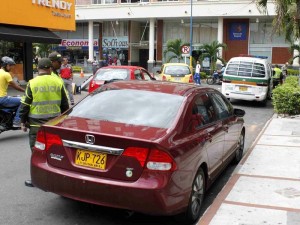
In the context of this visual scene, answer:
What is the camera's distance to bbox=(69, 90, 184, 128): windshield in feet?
15.4

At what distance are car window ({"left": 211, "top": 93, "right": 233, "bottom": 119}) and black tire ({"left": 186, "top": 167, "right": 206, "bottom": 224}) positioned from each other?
1.35 metres

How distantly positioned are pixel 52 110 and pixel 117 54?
45.2 metres

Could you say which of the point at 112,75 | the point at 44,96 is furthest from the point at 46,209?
the point at 112,75

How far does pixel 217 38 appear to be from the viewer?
44219 millimetres

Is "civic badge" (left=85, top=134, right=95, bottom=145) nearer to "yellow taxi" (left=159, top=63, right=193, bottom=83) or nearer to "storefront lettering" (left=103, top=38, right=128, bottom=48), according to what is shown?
"yellow taxi" (left=159, top=63, right=193, bottom=83)

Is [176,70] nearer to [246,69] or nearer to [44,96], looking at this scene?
[246,69]

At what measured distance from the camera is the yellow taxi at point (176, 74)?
807 inches

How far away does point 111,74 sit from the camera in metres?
14.0

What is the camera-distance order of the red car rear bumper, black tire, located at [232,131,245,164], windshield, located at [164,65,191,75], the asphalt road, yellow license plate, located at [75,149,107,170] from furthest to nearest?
windshield, located at [164,65,191,75], black tire, located at [232,131,245,164], the asphalt road, yellow license plate, located at [75,149,107,170], the red car rear bumper

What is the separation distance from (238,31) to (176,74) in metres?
25.6

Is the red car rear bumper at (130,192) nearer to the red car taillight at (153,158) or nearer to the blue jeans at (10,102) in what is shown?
the red car taillight at (153,158)

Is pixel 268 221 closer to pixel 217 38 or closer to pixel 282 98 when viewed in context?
pixel 282 98

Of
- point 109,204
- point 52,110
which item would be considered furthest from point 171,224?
point 52,110

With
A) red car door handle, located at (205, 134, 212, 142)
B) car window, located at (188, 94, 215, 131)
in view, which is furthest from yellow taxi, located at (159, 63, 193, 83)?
red car door handle, located at (205, 134, 212, 142)
